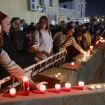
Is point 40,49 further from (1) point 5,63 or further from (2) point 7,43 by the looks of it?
(1) point 5,63

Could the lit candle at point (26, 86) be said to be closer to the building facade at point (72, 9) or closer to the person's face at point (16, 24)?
the person's face at point (16, 24)

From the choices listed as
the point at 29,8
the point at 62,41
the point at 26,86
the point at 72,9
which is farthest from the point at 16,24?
the point at 72,9

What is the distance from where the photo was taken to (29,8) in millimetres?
16172

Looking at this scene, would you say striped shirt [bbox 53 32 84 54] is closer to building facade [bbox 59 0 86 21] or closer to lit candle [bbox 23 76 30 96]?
lit candle [bbox 23 76 30 96]

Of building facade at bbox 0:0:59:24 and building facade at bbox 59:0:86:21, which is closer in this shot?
building facade at bbox 0:0:59:24

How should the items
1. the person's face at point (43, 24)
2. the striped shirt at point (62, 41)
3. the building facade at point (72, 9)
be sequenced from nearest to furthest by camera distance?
the person's face at point (43, 24) < the striped shirt at point (62, 41) < the building facade at point (72, 9)

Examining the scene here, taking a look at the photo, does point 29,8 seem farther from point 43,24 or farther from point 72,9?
point 72,9

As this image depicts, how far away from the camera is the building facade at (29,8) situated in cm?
Result: 1359

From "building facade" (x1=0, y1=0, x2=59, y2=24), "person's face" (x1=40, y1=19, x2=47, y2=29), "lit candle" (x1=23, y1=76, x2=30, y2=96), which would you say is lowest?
"lit candle" (x1=23, y1=76, x2=30, y2=96)

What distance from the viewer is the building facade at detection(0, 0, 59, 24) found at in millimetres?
13588

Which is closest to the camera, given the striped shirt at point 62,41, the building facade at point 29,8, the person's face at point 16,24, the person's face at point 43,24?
the person's face at point 43,24

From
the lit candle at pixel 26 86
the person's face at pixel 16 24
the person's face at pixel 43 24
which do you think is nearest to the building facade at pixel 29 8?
the person's face at pixel 16 24

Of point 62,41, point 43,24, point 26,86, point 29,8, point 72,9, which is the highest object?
point 72,9

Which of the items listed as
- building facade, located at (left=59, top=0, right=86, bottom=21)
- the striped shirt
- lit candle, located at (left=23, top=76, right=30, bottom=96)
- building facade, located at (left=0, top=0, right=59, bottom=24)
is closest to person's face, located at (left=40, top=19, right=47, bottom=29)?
the striped shirt
